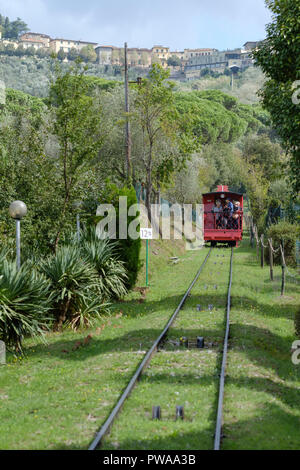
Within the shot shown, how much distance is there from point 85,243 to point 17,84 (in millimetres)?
118809

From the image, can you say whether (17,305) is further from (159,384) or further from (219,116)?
(219,116)

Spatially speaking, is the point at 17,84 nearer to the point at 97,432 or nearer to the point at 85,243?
the point at 85,243

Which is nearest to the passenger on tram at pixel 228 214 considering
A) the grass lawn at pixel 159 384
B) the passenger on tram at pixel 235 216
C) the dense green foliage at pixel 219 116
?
the passenger on tram at pixel 235 216

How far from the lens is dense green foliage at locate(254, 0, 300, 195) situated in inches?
567

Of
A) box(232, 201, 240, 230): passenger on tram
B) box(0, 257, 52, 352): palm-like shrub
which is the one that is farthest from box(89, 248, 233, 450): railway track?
box(232, 201, 240, 230): passenger on tram

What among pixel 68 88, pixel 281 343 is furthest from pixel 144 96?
pixel 281 343

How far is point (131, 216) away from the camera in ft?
68.7

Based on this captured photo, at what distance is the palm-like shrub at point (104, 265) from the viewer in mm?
18016

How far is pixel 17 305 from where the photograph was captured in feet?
41.4

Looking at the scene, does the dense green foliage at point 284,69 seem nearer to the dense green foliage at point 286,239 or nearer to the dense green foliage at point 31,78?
the dense green foliage at point 286,239

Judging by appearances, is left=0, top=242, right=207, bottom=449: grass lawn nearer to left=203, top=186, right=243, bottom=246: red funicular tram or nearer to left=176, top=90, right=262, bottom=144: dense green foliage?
left=203, top=186, right=243, bottom=246: red funicular tram

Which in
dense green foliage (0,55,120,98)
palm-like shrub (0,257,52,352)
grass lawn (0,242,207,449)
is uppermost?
dense green foliage (0,55,120,98)

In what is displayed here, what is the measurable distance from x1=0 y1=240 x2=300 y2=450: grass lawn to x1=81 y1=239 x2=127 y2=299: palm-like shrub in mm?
721

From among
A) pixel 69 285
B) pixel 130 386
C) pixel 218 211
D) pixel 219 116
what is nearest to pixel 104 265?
pixel 69 285
